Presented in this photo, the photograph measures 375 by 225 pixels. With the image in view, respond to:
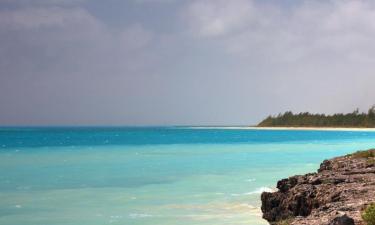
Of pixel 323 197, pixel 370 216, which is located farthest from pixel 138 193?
pixel 370 216

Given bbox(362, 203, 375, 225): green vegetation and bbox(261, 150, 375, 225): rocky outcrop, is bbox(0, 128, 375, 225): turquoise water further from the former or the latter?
bbox(362, 203, 375, 225): green vegetation

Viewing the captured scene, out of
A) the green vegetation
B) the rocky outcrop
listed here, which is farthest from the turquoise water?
the green vegetation

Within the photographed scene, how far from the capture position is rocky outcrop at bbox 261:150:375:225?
16.2 m

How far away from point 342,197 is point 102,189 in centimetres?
2295

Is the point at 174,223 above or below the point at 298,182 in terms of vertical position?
below

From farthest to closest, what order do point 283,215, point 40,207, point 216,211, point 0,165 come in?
point 0,165, point 40,207, point 216,211, point 283,215

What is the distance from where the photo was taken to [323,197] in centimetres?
1936

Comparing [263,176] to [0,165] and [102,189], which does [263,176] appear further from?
[0,165]

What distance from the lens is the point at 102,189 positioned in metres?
38.1

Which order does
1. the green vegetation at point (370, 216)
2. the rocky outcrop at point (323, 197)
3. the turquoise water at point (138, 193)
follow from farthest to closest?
the turquoise water at point (138, 193), the rocky outcrop at point (323, 197), the green vegetation at point (370, 216)

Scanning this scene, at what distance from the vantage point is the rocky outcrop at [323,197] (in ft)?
53.3

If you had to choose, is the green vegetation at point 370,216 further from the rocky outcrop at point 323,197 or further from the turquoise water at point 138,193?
the turquoise water at point 138,193

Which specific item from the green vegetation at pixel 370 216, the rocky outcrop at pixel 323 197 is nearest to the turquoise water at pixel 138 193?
the rocky outcrop at pixel 323 197

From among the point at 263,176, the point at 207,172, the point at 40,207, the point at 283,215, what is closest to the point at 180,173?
the point at 207,172
